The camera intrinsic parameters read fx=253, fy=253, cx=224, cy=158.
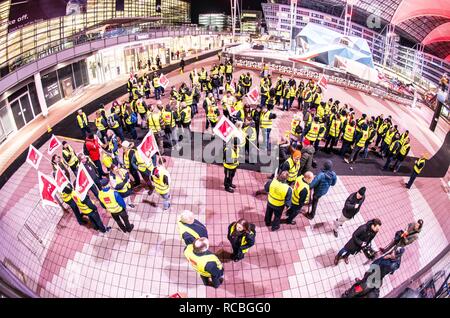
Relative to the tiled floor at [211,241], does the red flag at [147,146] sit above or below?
above

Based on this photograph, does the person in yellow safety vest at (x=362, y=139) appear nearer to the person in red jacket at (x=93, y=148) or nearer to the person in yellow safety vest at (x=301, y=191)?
the person in yellow safety vest at (x=301, y=191)

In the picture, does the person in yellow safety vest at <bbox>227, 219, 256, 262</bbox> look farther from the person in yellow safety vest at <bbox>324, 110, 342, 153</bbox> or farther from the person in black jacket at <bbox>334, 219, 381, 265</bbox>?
the person in yellow safety vest at <bbox>324, 110, 342, 153</bbox>

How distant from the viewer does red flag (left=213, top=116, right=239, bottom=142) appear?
787 cm

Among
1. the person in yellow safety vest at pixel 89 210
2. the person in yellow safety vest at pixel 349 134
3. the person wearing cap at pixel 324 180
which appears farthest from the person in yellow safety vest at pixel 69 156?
the person in yellow safety vest at pixel 349 134

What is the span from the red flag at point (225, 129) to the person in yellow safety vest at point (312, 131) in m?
3.25

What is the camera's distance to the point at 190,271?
626 centimetres

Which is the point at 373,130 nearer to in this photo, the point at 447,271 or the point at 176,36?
the point at 447,271

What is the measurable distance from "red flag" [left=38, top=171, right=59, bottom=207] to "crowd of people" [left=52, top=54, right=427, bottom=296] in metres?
0.40

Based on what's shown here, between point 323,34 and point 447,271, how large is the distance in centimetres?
2521

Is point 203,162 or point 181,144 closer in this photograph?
point 203,162

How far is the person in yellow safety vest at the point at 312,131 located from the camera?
9422 millimetres

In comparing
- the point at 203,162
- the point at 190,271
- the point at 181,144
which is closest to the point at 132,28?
the point at 181,144

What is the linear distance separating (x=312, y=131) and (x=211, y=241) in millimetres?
5553
